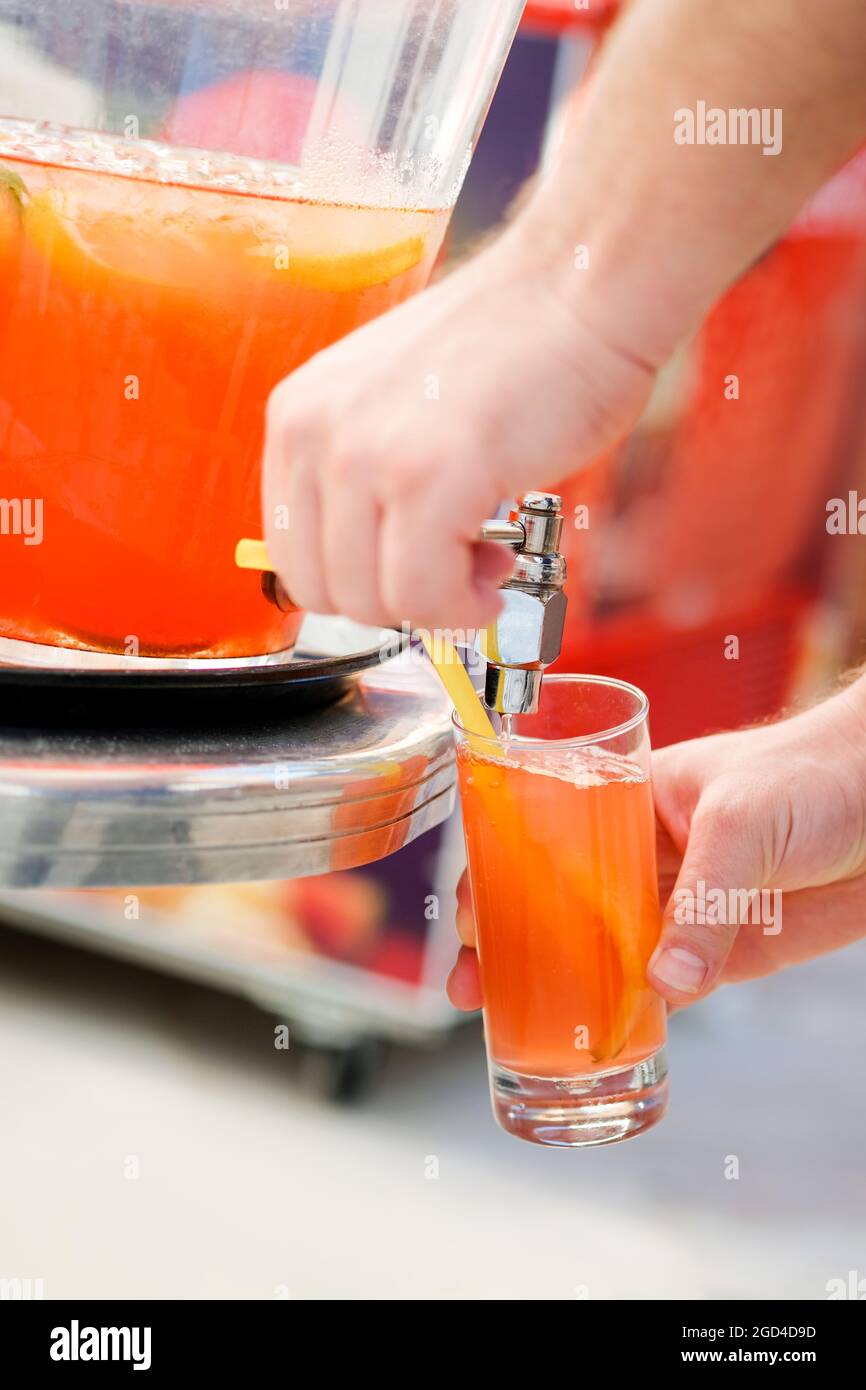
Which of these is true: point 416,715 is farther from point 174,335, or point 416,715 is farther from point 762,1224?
point 762,1224

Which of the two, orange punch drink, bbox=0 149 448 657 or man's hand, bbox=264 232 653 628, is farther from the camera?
orange punch drink, bbox=0 149 448 657

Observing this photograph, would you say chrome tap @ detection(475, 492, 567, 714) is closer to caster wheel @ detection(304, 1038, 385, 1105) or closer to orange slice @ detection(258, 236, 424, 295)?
orange slice @ detection(258, 236, 424, 295)

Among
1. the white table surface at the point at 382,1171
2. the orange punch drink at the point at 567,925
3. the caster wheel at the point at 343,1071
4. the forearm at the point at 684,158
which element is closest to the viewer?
the forearm at the point at 684,158

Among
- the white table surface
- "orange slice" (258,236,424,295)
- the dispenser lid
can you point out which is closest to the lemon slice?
"orange slice" (258,236,424,295)

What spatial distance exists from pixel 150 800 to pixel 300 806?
65 millimetres

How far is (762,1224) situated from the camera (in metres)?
1.84

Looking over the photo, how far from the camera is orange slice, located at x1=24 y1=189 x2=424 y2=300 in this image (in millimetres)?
590

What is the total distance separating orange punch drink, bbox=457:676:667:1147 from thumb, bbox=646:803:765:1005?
0.6 inches

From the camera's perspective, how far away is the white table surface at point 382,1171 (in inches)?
66.9

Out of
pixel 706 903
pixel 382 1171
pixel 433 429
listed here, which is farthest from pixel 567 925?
pixel 382 1171

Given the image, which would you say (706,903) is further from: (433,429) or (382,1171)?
(382,1171)

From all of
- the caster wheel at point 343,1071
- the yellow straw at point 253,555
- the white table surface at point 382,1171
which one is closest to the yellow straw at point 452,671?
the yellow straw at point 253,555

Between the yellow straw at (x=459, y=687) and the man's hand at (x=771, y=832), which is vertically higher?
the yellow straw at (x=459, y=687)

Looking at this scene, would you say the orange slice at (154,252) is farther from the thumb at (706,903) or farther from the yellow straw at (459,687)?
the thumb at (706,903)
